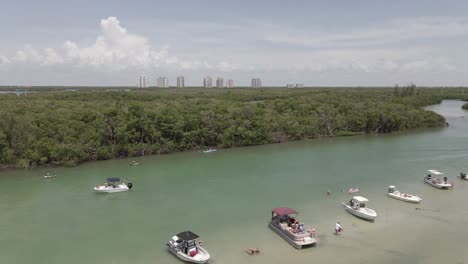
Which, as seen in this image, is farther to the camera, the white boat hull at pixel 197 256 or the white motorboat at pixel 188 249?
the white motorboat at pixel 188 249

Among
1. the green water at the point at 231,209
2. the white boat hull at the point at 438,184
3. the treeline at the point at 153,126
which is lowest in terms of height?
the green water at the point at 231,209

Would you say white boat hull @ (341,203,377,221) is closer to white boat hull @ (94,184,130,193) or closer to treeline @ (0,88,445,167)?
white boat hull @ (94,184,130,193)

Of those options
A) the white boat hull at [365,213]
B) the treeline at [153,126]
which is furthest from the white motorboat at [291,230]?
the treeline at [153,126]

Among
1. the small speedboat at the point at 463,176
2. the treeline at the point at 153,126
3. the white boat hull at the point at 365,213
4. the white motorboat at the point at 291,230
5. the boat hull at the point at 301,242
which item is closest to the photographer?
the boat hull at the point at 301,242

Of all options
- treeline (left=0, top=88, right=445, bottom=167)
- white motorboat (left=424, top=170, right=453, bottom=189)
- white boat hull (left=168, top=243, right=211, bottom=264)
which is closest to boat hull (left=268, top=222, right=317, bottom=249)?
white boat hull (left=168, top=243, right=211, bottom=264)

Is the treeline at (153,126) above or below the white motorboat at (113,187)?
above

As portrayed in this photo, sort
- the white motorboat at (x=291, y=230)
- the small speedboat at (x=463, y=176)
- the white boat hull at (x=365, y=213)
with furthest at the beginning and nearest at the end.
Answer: the small speedboat at (x=463, y=176)
the white boat hull at (x=365, y=213)
the white motorboat at (x=291, y=230)

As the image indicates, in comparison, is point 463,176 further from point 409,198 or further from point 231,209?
point 231,209

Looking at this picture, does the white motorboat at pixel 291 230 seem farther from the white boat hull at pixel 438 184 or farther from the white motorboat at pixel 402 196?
the white boat hull at pixel 438 184
